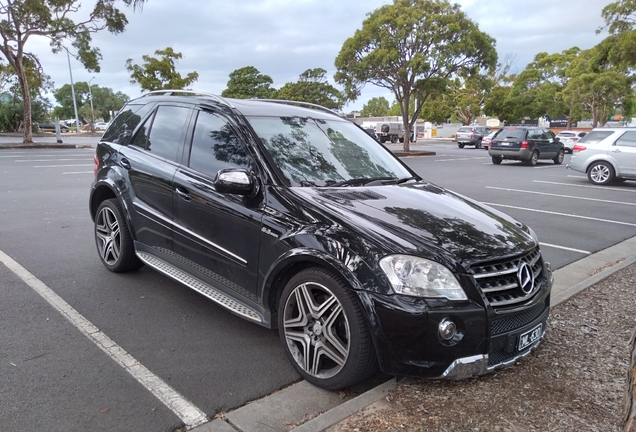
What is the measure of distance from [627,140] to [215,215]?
44.3 feet

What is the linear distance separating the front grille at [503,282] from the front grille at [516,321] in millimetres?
81

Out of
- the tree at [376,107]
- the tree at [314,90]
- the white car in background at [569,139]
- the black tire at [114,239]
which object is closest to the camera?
the black tire at [114,239]

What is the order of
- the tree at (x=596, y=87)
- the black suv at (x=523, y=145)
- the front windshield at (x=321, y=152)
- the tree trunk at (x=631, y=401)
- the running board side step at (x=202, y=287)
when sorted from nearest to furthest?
Answer: the tree trunk at (x=631, y=401) < the running board side step at (x=202, y=287) < the front windshield at (x=321, y=152) < the black suv at (x=523, y=145) < the tree at (x=596, y=87)

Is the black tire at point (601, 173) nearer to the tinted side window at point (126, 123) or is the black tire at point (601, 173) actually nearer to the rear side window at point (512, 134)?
the rear side window at point (512, 134)

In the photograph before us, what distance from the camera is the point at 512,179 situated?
15.4m

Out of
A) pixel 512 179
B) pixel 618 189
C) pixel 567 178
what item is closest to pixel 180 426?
pixel 618 189

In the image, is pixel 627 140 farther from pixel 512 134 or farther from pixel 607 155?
pixel 512 134

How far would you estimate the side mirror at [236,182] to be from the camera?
3.33 meters

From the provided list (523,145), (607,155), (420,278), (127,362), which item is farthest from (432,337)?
(523,145)

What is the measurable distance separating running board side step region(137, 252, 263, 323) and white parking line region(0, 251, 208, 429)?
0.66 m

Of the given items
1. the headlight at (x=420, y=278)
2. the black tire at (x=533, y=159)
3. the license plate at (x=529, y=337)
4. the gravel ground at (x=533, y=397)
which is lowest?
the black tire at (x=533, y=159)

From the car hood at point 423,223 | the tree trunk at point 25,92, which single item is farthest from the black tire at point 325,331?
the tree trunk at point 25,92

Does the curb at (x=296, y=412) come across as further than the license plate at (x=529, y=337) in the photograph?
No

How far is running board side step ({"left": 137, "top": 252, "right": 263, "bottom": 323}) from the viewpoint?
344 cm
